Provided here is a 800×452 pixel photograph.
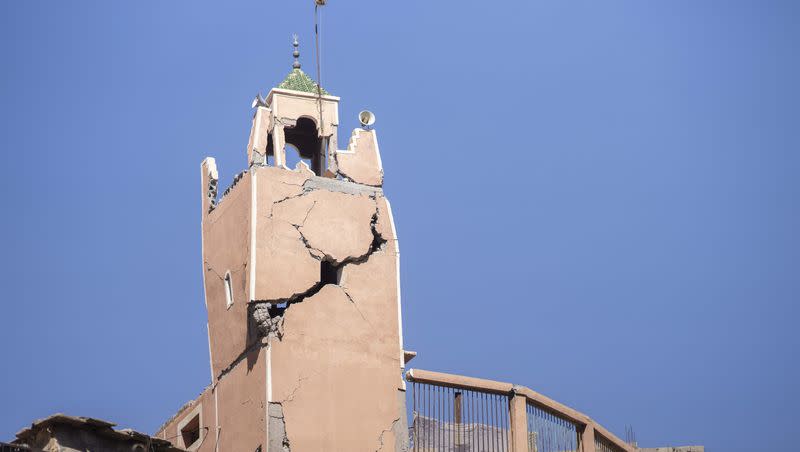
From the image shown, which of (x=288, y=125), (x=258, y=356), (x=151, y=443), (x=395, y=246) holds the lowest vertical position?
(x=151, y=443)

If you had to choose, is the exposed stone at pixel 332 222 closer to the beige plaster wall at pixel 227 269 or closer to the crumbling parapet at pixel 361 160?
the crumbling parapet at pixel 361 160

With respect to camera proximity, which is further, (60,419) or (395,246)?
(395,246)

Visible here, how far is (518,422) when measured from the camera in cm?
2731

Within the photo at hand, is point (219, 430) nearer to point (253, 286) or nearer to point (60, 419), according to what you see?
point (253, 286)

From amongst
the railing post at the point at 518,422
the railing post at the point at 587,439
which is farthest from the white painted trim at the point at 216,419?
the railing post at the point at 587,439

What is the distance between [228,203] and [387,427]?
5.11m

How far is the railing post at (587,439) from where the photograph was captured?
1121 inches

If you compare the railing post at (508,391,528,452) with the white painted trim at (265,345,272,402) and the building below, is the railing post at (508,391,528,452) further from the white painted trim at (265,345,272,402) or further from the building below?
the building below

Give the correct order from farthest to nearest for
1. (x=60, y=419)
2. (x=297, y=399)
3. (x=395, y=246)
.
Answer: (x=395, y=246), (x=297, y=399), (x=60, y=419)

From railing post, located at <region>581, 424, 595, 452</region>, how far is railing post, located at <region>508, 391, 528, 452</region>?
1.58 metres

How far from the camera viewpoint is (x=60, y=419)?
24.4 meters

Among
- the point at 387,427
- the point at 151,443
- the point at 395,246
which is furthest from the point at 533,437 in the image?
the point at 151,443

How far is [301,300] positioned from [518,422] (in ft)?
14.1

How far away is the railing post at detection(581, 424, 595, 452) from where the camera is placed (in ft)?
93.5
